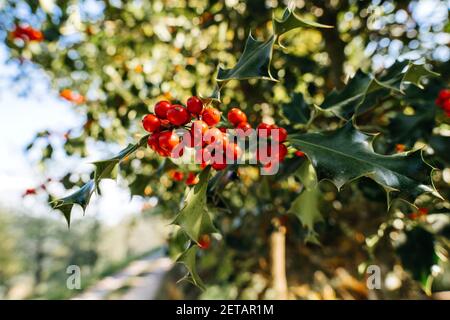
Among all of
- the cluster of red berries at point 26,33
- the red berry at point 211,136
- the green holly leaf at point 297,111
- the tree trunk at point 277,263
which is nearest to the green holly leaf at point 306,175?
the green holly leaf at point 297,111

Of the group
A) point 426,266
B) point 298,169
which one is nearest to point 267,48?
point 298,169

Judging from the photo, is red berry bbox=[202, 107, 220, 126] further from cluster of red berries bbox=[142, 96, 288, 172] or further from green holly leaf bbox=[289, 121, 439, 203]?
green holly leaf bbox=[289, 121, 439, 203]

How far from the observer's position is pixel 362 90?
1.37 meters

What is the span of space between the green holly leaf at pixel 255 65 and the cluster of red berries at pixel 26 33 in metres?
2.46

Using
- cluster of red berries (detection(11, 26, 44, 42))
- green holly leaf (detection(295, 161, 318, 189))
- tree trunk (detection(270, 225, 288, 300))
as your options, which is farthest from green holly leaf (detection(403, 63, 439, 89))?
cluster of red berries (detection(11, 26, 44, 42))

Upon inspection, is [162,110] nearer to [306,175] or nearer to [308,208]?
[306,175]

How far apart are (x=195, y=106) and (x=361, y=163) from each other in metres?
0.46

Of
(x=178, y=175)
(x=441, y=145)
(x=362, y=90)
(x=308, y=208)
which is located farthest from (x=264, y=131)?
(x=441, y=145)

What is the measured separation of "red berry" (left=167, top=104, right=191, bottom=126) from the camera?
2.89ft

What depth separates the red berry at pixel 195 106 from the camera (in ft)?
2.92

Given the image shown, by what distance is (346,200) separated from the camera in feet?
8.27

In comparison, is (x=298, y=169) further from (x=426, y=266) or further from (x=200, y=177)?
(x=426, y=266)

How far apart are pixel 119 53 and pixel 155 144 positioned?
2.79 m

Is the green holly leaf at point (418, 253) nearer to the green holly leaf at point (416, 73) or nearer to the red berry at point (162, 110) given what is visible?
the green holly leaf at point (416, 73)
